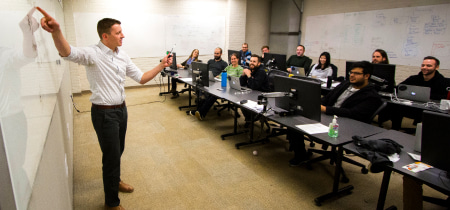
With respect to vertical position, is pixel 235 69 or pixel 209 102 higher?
pixel 235 69

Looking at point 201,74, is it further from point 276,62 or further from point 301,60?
point 301,60

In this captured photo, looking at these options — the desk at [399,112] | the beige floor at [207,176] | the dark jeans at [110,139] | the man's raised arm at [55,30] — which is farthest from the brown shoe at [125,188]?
the desk at [399,112]

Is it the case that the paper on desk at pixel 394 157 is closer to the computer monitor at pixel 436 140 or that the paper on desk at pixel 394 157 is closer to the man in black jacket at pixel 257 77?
the computer monitor at pixel 436 140

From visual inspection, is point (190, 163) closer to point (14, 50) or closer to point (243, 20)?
point (14, 50)

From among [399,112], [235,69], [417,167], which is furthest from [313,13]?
[417,167]

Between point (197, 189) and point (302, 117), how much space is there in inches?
53.5

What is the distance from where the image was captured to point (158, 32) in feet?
24.7

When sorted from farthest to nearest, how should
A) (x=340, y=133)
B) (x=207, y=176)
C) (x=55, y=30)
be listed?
(x=207, y=176)
(x=340, y=133)
(x=55, y=30)

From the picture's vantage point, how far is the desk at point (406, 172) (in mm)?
1577

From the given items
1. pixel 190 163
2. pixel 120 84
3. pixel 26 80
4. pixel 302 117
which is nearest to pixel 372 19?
pixel 302 117

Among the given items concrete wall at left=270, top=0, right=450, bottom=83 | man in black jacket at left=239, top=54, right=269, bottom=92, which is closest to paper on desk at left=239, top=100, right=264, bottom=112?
man in black jacket at left=239, top=54, right=269, bottom=92

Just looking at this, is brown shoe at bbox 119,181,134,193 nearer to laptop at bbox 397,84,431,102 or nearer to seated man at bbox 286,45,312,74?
laptop at bbox 397,84,431,102

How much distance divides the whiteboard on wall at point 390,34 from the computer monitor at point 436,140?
15.3 feet

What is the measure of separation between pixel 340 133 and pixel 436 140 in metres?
0.83
